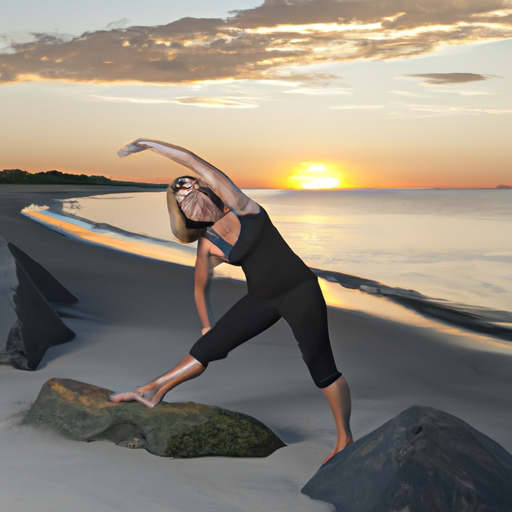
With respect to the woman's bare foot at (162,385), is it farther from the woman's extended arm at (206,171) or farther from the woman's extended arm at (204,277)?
the woman's extended arm at (206,171)

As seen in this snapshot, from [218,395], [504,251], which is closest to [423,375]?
[218,395]

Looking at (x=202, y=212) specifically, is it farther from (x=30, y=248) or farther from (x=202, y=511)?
(x=30, y=248)

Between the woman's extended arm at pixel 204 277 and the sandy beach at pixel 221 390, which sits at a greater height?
the woman's extended arm at pixel 204 277

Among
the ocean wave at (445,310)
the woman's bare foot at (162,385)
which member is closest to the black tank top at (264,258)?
A: the woman's bare foot at (162,385)

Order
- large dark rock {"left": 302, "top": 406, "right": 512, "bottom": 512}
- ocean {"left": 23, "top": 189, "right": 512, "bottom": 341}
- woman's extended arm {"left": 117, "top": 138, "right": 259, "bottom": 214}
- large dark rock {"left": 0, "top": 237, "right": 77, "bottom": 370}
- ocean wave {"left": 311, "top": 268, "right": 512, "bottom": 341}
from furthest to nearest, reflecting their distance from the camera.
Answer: ocean {"left": 23, "top": 189, "right": 512, "bottom": 341}, ocean wave {"left": 311, "top": 268, "right": 512, "bottom": 341}, large dark rock {"left": 0, "top": 237, "right": 77, "bottom": 370}, woman's extended arm {"left": 117, "top": 138, "right": 259, "bottom": 214}, large dark rock {"left": 302, "top": 406, "right": 512, "bottom": 512}

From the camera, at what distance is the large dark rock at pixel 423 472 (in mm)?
3080

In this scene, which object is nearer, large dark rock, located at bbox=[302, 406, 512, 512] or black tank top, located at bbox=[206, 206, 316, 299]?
large dark rock, located at bbox=[302, 406, 512, 512]

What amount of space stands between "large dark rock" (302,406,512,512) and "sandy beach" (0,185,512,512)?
23 cm

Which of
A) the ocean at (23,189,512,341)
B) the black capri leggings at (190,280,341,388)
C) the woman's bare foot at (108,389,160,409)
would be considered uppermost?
the black capri leggings at (190,280,341,388)

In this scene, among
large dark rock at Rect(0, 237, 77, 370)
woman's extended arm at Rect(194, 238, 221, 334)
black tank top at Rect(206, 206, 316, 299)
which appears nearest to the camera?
black tank top at Rect(206, 206, 316, 299)

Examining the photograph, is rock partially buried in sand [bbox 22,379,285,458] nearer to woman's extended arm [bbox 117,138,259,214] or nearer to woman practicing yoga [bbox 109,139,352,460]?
woman practicing yoga [bbox 109,139,352,460]

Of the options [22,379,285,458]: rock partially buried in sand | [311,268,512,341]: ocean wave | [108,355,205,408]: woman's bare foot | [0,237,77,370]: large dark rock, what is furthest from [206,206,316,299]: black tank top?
[311,268,512,341]: ocean wave

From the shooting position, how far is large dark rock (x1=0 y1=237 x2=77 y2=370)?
5723 millimetres

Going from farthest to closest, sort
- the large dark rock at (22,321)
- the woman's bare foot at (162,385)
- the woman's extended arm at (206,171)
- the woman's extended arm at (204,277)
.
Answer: the large dark rock at (22,321), the woman's bare foot at (162,385), the woman's extended arm at (204,277), the woman's extended arm at (206,171)
